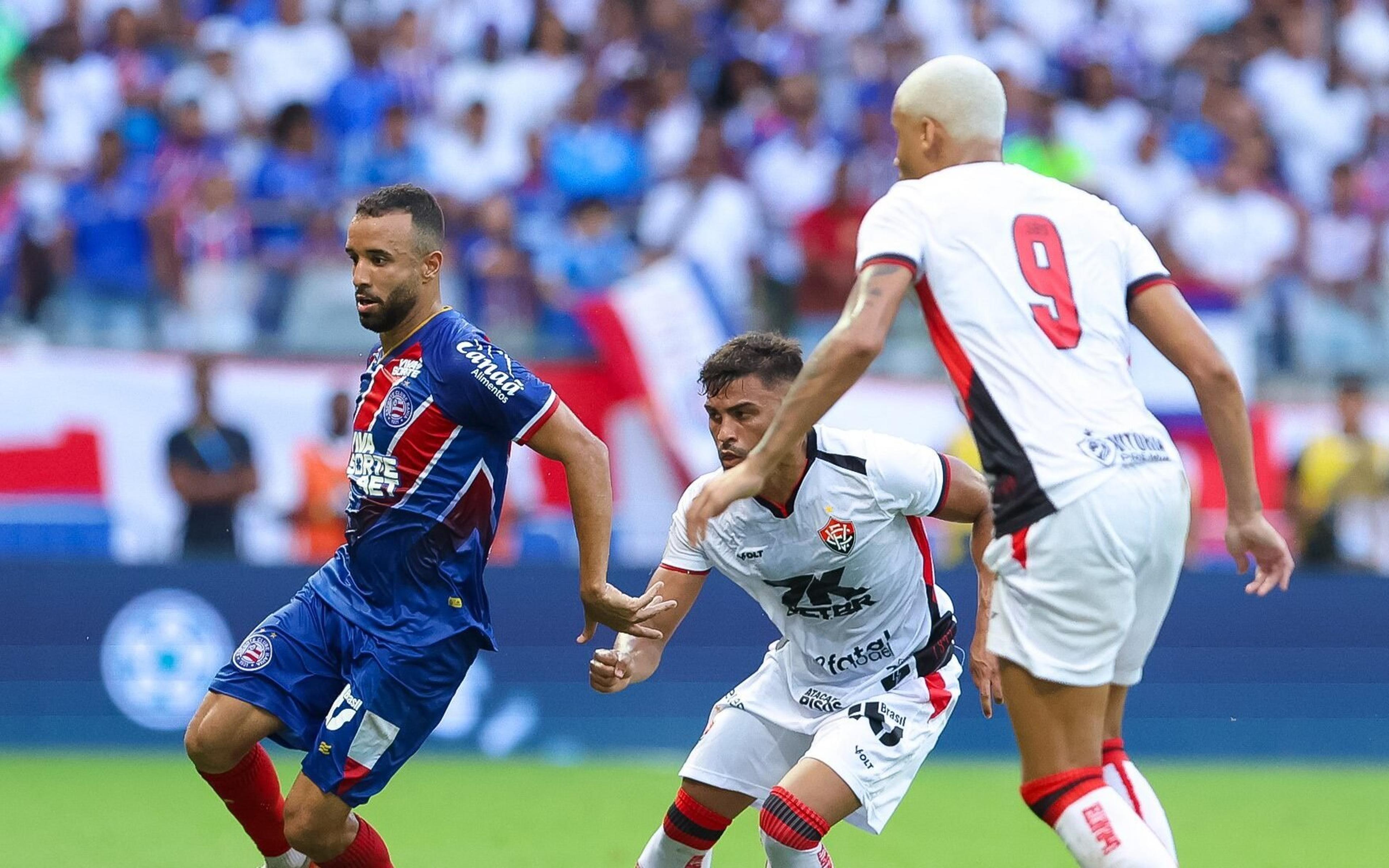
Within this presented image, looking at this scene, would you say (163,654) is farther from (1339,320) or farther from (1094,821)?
(1339,320)

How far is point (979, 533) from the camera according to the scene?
6.37 meters

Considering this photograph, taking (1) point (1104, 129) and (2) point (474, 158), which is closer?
(2) point (474, 158)

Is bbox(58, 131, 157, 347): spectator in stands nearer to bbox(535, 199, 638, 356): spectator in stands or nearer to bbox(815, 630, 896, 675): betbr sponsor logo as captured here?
bbox(535, 199, 638, 356): spectator in stands

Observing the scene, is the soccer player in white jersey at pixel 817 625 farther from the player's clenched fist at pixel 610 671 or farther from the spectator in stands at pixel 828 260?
the spectator in stands at pixel 828 260

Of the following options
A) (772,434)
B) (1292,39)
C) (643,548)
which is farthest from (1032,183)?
(1292,39)

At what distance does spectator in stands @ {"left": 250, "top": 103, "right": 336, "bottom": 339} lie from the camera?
12812 mm

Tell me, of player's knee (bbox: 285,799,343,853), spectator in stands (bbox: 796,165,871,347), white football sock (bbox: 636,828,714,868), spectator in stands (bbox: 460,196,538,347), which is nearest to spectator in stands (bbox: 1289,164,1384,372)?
spectator in stands (bbox: 796,165,871,347)

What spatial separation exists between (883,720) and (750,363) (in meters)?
1.25

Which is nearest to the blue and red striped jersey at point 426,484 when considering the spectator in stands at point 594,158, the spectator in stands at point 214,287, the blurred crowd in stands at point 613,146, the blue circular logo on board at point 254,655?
the blue circular logo on board at point 254,655

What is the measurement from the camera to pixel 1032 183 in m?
5.13

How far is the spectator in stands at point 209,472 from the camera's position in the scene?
1217 centimetres

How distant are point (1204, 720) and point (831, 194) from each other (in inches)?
185

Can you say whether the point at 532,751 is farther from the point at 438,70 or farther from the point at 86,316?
the point at 438,70

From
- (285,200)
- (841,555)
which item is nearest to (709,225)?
(285,200)
